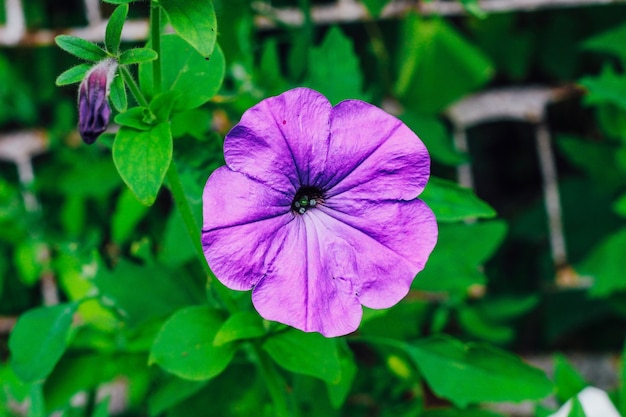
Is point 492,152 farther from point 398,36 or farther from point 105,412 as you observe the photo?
point 105,412

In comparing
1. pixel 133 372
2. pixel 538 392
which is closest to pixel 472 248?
pixel 538 392

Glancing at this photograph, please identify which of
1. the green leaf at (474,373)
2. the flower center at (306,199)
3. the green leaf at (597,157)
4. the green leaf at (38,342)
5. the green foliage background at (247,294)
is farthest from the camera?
the green leaf at (597,157)

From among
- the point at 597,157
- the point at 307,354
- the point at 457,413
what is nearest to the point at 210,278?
the point at 307,354

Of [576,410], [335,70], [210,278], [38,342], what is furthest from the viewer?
[335,70]

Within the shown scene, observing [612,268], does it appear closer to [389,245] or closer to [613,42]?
[613,42]

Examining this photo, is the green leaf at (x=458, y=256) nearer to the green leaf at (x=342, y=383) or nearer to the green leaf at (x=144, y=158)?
the green leaf at (x=342, y=383)

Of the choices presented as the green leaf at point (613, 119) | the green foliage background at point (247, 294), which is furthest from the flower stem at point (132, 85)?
the green leaf at point (613, 119)

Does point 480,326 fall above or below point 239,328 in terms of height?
below
